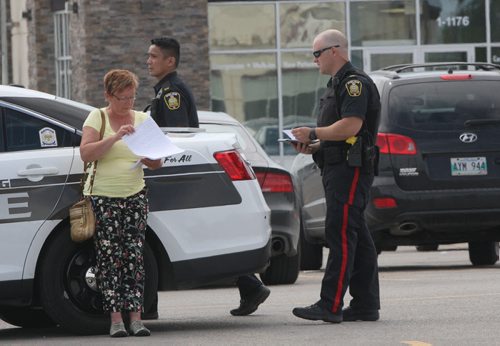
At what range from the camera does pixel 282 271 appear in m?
13.8

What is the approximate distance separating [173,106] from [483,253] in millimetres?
5916

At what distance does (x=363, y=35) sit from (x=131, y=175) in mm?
19115

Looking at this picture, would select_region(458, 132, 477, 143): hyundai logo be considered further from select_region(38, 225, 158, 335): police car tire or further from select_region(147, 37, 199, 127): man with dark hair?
select_region(38, 225, 158, 335): police car tire

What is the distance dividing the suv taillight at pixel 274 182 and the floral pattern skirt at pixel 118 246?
357 cm

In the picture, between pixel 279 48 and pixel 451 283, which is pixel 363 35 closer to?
pixel 279 48

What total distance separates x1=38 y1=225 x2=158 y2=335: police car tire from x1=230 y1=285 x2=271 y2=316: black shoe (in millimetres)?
1381

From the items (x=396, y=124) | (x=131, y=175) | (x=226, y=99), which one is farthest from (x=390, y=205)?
(x=226, y=99)

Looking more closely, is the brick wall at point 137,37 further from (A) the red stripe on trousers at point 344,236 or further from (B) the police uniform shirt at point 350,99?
(A) the red stripe on trousers at point 344,236

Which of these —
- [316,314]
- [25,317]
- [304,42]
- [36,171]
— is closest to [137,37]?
[304,42]

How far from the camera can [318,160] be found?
400 inches

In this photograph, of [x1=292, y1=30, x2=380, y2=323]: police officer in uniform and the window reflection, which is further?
the window reflection

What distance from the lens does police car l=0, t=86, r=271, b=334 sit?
31.3 ft

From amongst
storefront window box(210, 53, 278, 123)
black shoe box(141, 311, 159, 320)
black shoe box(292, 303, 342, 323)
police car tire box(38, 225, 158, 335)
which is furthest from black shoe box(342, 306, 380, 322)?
storefront window box(210, 53, 278, 123)

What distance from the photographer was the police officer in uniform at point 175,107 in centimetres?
1069
